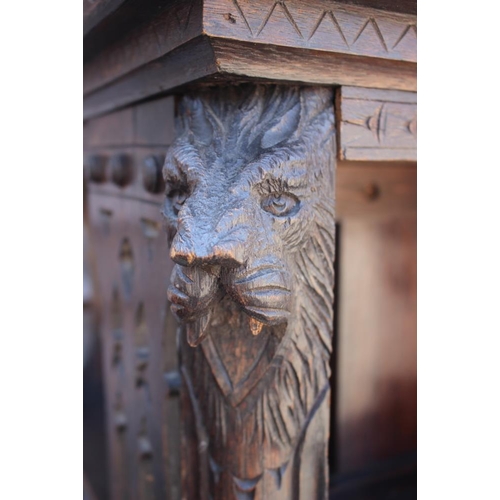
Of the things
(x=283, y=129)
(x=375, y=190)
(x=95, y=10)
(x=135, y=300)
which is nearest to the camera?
(x=283, y=129)

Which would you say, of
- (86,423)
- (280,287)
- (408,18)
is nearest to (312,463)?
Answer: (280,287)

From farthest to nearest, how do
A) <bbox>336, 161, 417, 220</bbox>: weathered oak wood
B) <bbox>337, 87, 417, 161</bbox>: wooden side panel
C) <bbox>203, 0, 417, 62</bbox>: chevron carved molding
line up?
<bbox>336, 161, 417, 220</bbox>: weathered oak wood → <bbox>337, 87, 417, 161</bbox>: wooden side panel → <bbox>203, 0, 417, 62</bbox>: chevron carved molding

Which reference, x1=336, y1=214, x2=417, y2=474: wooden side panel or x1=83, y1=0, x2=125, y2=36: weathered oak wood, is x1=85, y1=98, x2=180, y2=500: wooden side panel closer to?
x1=83, y1=0, x2=125, y2=36: weathered oak wood

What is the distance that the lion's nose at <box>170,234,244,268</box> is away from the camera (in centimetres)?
58

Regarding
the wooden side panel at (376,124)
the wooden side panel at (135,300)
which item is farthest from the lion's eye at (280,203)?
Answer: the wooden side panel at (135,300)

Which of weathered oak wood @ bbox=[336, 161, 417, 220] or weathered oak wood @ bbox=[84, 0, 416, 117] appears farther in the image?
weathered oak wood @ bbox=[336, 161, 417, 220]

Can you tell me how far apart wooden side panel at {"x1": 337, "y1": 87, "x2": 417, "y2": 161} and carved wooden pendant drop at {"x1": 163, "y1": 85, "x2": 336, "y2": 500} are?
26 mm

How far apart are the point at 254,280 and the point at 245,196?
0.33ft

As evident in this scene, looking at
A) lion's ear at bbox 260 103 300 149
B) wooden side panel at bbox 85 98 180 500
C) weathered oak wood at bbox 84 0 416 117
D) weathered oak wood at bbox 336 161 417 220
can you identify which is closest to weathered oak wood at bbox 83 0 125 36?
weathered oak wood at bbox 84 0 416 117

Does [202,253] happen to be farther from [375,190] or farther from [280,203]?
[375,190]

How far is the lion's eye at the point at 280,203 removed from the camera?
2.14 feet

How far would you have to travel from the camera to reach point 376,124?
0.76 m

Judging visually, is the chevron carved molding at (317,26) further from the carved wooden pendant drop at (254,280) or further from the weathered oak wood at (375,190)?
the weathered oak wood at (375,190)

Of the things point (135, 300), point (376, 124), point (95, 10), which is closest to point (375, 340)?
point (135, 300)
